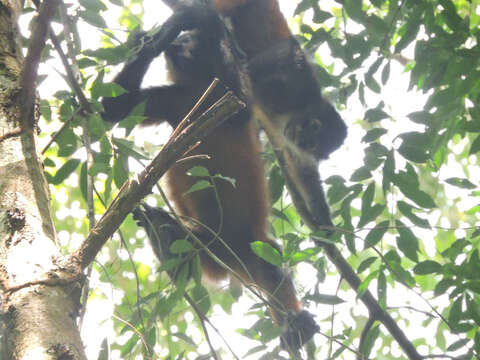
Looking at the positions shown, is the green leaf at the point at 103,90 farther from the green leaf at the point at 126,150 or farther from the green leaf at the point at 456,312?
the green leaf at the point at 456,312

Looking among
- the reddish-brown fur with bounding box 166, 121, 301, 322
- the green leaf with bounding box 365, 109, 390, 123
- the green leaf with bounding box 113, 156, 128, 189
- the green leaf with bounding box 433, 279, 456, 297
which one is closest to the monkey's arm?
the reddish-brown fur with bounding box 166, 121, 301, 322

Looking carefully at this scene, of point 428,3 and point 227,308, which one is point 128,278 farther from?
point 428,3

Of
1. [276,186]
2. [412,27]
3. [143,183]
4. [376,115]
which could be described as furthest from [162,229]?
[143,183]

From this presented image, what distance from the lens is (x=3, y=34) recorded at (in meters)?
2.10

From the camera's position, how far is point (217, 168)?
441cm

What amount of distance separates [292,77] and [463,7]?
1726mm

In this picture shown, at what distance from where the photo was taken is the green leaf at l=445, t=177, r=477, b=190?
3.06 meters

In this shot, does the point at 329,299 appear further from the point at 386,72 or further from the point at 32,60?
the point at 32,60

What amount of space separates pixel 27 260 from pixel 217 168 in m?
2.92

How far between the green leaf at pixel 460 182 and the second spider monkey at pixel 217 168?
63.9 inches

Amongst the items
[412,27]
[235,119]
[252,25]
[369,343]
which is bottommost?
[369,343]

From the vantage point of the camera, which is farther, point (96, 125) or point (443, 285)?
point (443, 285)

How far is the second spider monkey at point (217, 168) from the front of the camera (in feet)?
14.2

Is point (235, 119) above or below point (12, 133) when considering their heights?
above
